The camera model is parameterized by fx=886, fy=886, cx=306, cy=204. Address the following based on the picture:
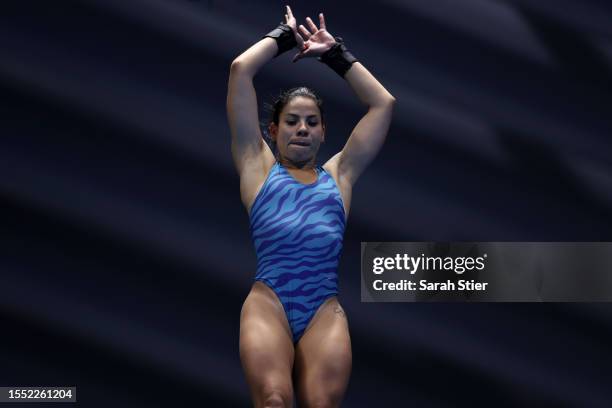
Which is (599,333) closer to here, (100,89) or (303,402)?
(303,402)

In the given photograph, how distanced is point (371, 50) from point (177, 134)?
43.5 inches

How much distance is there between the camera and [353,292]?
15.0 feet

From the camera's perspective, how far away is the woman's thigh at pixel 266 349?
2971 millimetres

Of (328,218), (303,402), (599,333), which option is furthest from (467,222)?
(303,402)

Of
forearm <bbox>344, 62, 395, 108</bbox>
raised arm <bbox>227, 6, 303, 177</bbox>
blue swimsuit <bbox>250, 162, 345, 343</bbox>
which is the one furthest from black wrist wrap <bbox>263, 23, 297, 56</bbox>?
blue swimsuit <bbox>250, 162, 345, 343</bbox>

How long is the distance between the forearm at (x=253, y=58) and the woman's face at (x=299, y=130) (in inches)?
7.5

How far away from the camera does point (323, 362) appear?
120 inches

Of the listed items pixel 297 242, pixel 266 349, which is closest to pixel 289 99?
pixel 297 242

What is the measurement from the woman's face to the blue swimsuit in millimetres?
114

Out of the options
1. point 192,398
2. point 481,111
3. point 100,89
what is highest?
point 100,89

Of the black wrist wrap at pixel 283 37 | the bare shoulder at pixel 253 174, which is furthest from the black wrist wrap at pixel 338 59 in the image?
the bare shoulder at pixel 253 174

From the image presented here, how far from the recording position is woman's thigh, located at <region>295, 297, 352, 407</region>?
3.04 m

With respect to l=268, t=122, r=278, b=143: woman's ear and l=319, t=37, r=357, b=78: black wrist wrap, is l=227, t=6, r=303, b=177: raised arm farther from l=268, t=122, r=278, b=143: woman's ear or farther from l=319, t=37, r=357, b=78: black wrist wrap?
l=319, t=37, r=357, b=78: black wrist wrap

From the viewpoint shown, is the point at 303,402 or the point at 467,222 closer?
the point at 303,402
